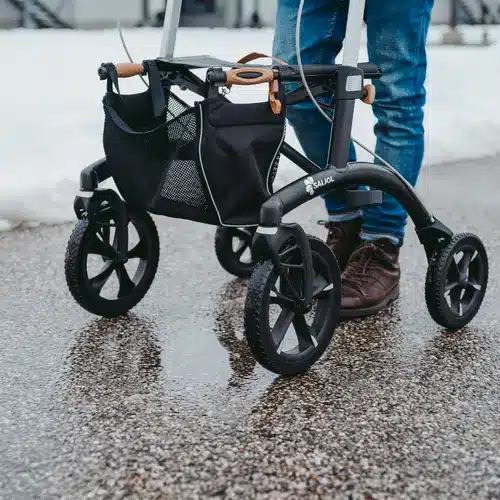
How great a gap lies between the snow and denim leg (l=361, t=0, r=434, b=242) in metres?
1.61

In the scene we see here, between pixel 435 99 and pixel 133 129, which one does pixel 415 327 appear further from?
pixel 435 99

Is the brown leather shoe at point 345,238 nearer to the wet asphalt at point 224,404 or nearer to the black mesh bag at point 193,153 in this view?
the wet asphalt at point 224,404

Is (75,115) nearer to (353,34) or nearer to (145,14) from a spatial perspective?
(353,34)

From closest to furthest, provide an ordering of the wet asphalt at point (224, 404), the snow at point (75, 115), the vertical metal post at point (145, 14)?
the wet asphalt at point (224, 404) < the snow at point (75, 115) < the vertical metal post at point (145, 14)

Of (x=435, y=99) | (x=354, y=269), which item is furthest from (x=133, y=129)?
(x=435, y=99)

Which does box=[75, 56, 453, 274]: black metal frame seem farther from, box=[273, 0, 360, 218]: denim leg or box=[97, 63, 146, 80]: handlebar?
box=[273, 0, 360, 218]: denim leg

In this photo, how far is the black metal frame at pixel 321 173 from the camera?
6.50 feet

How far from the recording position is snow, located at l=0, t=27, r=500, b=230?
12.6 feet

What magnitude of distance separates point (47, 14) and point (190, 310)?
10.9m

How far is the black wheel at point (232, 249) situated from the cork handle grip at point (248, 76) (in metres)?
0.88

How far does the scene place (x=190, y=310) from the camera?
2631 mm

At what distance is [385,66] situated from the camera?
2.50m

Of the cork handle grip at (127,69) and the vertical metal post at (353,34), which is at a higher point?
the vertical metal post at (353,34)

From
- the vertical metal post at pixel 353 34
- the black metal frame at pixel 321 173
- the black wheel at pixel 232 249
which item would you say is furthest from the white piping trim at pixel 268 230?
the black wheel at pixel 232 249
